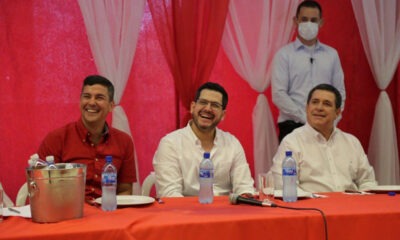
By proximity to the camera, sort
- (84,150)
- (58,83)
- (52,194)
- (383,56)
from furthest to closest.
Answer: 1. (383,56)
2. (58,83)
3. (84,150)
4. (52,194)

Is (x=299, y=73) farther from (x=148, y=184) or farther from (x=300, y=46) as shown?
(x=148, y=184)

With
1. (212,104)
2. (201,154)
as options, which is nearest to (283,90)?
(212,104)

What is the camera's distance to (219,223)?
1878 mm

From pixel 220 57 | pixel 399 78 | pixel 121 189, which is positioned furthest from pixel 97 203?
pixel 399 78

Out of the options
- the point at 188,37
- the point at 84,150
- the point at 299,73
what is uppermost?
the point at 188,37

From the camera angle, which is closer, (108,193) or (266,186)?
(108,193)

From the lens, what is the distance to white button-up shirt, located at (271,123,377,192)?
10.6 feet

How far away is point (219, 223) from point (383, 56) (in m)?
3.49

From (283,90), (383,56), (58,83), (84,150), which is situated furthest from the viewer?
(383,56)

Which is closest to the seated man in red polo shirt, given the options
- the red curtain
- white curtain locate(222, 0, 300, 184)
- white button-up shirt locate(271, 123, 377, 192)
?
white button-up shirt locate(271, 123, 377, 192)

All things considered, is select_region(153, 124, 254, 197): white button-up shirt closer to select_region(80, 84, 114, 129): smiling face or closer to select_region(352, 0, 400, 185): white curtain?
select_region(80, 84, 114, 129): smiling face

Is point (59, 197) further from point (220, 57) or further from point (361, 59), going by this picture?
point (361, 59)

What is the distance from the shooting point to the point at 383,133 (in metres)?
4.91

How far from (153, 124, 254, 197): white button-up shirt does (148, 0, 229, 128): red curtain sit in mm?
1080
